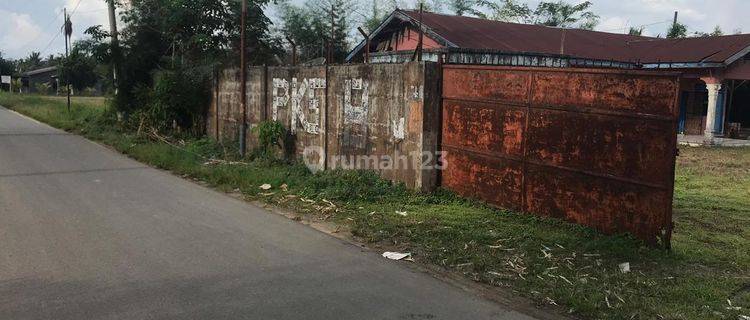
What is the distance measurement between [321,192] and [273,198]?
2.56ft

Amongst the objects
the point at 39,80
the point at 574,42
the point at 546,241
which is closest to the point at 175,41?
the point at 574,42

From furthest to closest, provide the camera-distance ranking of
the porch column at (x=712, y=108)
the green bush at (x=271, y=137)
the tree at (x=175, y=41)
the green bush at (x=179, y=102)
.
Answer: the porch column at (x=712, y=108)
the tree at (x=175, y=41)
the green bush at (x=179, y=102)
the green bush at (x=271, y=137)

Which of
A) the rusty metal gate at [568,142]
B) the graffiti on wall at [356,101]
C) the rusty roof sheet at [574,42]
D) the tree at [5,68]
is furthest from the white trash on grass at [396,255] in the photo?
the tree at [5,68]

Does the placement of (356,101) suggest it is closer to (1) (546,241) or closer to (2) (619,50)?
(1) (546,241)

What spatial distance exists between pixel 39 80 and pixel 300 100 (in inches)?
3344

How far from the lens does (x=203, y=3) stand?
19.2 metres

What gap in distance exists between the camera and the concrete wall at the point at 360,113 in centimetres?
925

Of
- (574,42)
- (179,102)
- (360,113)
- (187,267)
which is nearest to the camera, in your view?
(187,267)

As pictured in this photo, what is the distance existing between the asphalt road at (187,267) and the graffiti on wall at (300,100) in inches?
119

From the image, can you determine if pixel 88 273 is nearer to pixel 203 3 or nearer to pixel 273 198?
pixel 273 198

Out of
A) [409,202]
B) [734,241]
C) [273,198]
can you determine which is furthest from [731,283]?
[273,198]

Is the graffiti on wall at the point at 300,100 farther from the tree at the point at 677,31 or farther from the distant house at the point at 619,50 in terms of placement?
the tree at the point at 677,31

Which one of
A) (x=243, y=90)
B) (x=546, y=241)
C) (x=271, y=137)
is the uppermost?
(x=243, y=90)

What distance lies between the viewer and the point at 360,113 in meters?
10.5
